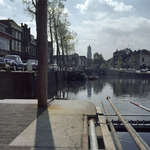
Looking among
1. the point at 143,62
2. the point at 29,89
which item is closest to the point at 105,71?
the point at 143,62

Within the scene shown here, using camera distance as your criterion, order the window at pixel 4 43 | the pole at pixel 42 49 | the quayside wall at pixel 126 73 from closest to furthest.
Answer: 1. the pole at pixel 42 49
2. the window at pixel 4 43
3. the quayside wall at pixel 126 73

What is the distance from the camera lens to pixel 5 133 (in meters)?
3.94

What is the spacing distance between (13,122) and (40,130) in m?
1.09

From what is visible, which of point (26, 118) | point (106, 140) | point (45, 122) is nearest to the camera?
point (106, 140)

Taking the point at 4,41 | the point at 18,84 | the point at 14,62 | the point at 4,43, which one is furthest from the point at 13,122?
the point at 4,41

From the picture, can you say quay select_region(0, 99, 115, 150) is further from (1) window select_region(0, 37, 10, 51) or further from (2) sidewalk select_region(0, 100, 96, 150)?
(1) window select_region(0, 37, 10, 51)

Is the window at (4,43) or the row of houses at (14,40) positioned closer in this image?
the window at (4,43)

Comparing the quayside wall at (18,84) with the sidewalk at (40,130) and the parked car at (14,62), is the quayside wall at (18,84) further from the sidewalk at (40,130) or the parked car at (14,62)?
the sidewalk at (40,130)

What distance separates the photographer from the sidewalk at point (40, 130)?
3326 mm

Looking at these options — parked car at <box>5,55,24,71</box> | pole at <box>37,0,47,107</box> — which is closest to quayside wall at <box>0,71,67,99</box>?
parked car at <box>5,55,24,71</box>

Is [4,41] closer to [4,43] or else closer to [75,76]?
[4,43]

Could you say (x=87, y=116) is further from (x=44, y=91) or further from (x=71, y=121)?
(x=44, y=91)

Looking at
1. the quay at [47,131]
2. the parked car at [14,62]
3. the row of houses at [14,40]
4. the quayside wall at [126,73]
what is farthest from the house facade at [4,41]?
the quayside wall at [126,73]

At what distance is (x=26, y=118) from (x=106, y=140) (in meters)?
2.66
